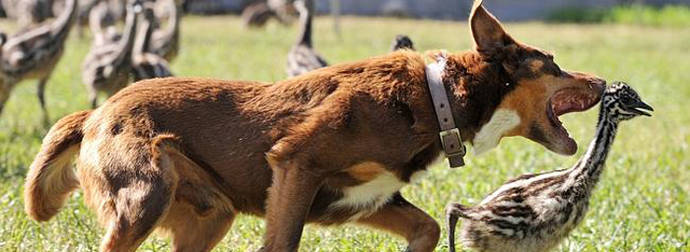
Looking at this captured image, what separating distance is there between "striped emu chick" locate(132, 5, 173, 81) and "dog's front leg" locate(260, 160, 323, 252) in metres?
6.54

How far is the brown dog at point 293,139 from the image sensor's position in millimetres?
5594

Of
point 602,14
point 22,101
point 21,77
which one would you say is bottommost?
point 602,14

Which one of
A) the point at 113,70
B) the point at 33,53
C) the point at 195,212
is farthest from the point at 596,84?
the point at 33,53

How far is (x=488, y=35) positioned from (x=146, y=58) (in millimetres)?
7733

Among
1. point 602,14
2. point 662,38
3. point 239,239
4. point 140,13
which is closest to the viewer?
point 239,239

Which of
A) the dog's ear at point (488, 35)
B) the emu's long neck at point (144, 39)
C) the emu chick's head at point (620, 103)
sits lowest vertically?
the emu's long neck at point (144, 39)

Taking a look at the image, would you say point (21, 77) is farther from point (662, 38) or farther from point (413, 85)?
point (662, 38)

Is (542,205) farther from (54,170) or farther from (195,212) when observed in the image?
(54,170)

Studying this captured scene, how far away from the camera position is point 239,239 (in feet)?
24.4

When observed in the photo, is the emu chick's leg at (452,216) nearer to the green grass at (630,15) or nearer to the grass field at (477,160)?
the grass field at (477,160)

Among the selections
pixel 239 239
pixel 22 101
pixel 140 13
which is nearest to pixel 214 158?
pixel 239 239

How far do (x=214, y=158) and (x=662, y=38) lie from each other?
24.9 m

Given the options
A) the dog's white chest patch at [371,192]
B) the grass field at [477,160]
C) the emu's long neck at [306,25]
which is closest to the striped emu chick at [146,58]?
the grass field at [477,160]

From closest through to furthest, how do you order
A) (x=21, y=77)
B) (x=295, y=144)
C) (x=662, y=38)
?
(x=295, y=144) < (x=21, y=77) < (x=662, y=38)
